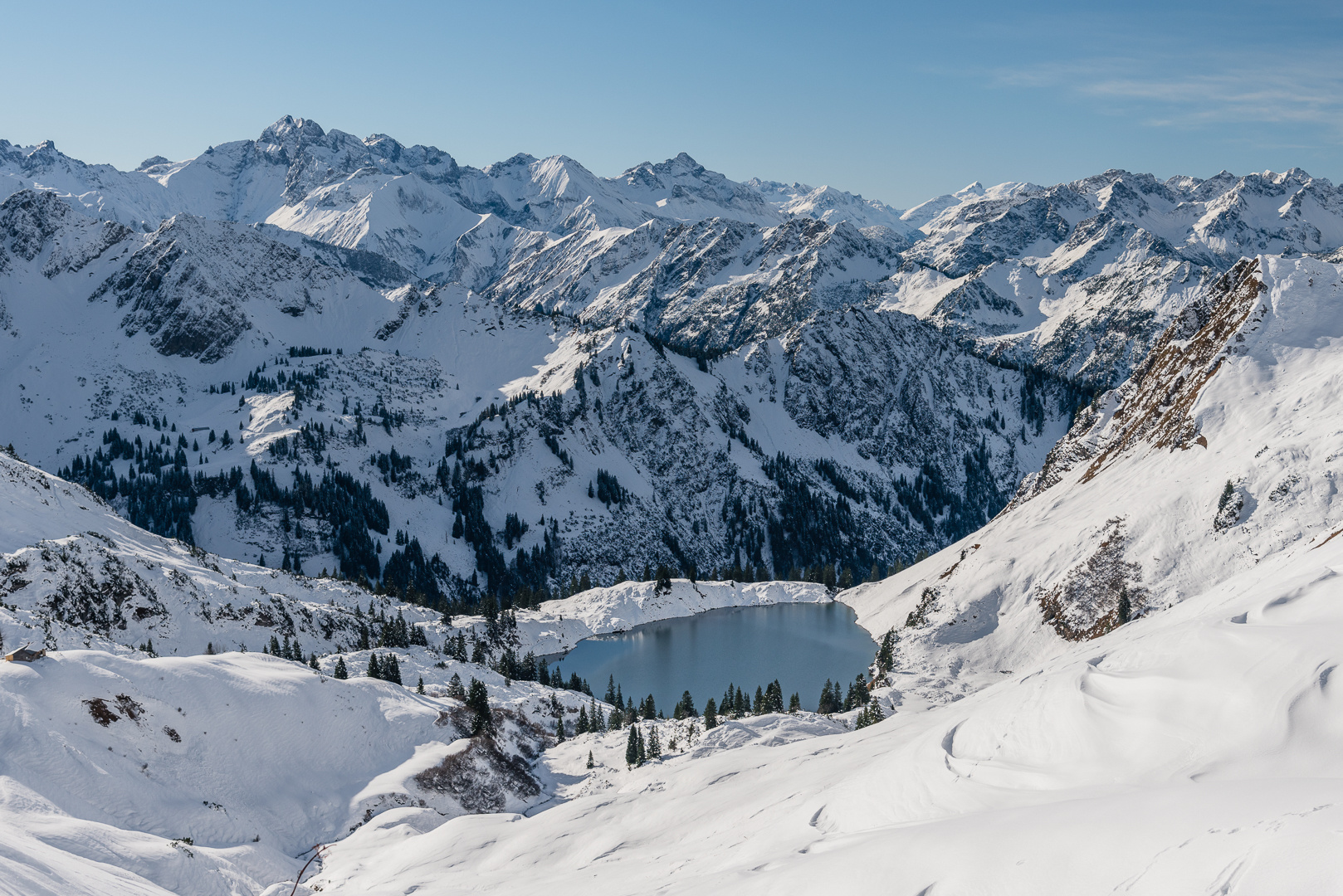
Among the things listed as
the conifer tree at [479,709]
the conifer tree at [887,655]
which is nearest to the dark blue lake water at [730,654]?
the conifer tree at [887,655]

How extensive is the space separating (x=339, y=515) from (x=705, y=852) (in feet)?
600

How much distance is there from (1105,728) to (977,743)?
5.54 metres

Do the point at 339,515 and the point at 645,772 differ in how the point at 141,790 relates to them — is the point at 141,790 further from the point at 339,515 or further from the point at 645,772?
the point at 339,515

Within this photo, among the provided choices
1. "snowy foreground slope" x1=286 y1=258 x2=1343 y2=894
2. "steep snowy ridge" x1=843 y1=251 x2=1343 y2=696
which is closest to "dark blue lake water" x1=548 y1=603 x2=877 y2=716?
"steep snowy ridge" x1=843 y1=251 x2=1343 y2=696

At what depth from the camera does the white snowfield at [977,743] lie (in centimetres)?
1989

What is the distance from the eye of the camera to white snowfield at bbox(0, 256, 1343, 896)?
19891 millimetres

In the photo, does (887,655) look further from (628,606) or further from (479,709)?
(628,606)

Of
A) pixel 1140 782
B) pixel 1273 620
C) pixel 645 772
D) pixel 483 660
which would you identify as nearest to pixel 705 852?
pixel 1140 782

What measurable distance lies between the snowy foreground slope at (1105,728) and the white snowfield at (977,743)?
0.45ft

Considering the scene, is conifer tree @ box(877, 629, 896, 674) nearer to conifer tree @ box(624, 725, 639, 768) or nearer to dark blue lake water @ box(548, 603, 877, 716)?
dark blue lake water @ box(548, 603, 877, 716)

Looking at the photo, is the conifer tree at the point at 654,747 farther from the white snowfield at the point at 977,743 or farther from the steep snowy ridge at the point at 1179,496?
the steep snowy ridge at the point at 1179,496

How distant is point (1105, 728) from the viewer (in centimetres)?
2631

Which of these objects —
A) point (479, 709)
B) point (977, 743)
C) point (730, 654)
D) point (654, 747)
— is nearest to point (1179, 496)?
point (654, 747)

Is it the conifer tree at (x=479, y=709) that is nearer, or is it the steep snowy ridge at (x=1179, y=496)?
the steep snowy ridge at (x=1179, y=496)
